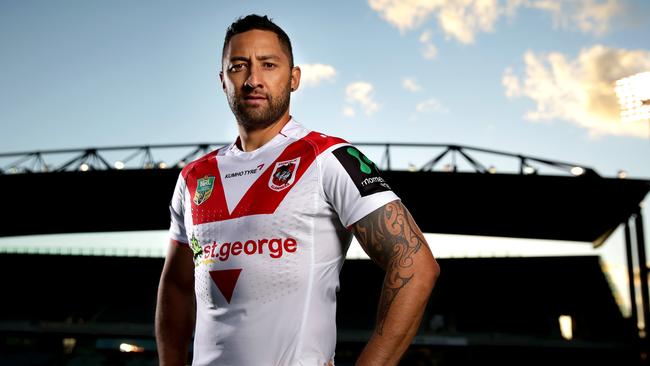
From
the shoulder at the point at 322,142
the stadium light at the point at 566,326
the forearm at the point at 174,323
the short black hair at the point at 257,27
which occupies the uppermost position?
the short black hair at the point at 257,27

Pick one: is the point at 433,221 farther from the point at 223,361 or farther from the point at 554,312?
the point at 223,361

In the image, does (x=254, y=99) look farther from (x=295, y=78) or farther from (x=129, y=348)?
(x=129, y=348)

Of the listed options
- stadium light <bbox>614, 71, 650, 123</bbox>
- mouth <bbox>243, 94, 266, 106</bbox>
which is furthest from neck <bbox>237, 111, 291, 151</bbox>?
stadium light <bbox>614, 71, 650, 123</bbox>

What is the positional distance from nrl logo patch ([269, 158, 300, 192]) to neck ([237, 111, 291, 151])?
20cm

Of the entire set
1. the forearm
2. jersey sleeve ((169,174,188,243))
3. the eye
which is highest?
the eye

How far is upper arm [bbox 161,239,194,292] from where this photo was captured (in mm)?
2287

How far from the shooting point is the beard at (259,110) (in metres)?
2.07

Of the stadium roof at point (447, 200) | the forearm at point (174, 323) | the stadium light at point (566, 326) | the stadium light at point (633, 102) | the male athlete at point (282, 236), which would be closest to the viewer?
the male athlete at point (282, 236)

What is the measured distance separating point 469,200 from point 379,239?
17573 mm

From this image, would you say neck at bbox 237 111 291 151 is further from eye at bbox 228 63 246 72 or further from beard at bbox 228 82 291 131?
eye at bbox 228 63 246 72

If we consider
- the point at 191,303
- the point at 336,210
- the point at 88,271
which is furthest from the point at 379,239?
the point at 88,271

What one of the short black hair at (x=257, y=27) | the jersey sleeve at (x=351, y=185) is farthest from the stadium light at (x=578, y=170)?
the jersey sleeve at (x=351, y=185)

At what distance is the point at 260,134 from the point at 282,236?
0.53 meters

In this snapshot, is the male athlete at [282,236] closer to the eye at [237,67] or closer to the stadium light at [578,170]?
the eye at [237,67]
